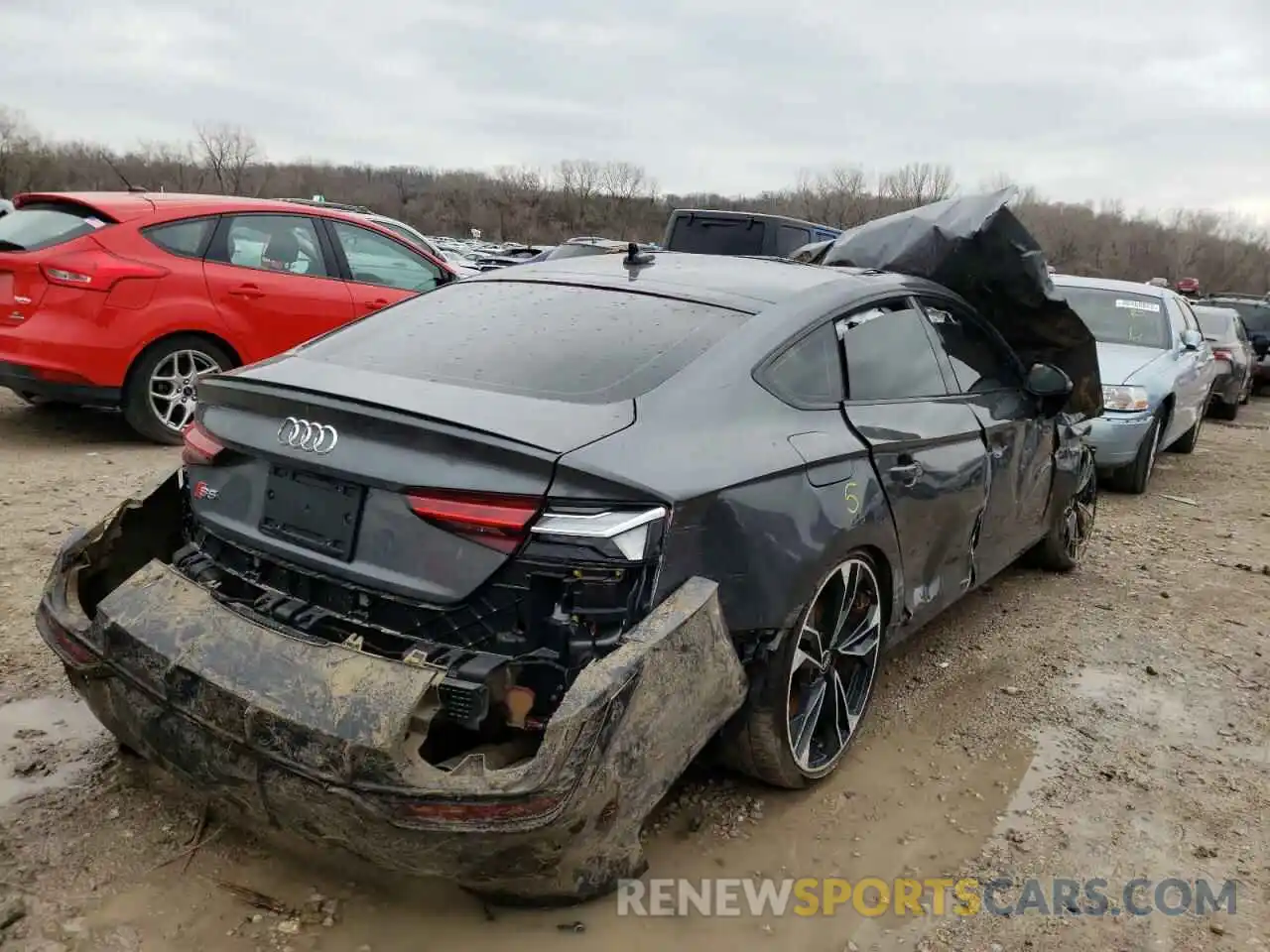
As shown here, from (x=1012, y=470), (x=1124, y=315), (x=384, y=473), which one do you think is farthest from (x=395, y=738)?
(x=1124, y=315)

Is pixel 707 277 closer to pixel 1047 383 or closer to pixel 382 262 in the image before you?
pixel 1047 383

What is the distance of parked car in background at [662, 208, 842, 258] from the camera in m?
11.2

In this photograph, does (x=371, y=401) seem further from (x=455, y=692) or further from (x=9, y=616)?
(x=9, y=616)

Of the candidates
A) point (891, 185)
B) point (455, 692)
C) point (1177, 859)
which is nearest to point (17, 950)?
point (455, 692)

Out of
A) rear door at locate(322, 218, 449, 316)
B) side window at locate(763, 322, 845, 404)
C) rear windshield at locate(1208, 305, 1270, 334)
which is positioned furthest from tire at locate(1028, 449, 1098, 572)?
rear windshield at locate(1208, 305, 1270, 334)

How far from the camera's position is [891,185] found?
217 ft

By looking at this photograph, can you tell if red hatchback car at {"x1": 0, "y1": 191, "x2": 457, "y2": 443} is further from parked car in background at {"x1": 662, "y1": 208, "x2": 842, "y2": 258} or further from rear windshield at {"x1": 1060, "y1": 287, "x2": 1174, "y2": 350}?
rear windshield at {"x1": 1060, "y1": 287, "x2": 1174, "y2": 350}

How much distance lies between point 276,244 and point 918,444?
5.17 metres

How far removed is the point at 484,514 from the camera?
216 cm

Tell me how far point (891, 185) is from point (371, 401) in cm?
6882

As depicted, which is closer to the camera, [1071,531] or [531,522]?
[531,522]

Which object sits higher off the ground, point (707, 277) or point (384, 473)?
point (707, 277)

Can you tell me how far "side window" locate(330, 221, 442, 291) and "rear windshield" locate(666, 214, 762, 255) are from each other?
4194 millimetres

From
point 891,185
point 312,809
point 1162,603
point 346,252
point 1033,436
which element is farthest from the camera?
point 891,185
